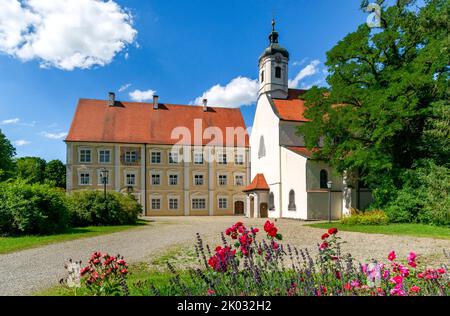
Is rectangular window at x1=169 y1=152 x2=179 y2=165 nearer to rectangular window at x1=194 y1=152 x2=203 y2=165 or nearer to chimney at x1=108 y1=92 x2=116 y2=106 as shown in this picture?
rectangular window at x1=194 y1=152 x2=203 y2=165

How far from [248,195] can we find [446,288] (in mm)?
30109

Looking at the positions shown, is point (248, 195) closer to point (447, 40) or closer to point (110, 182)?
point (110, 182)

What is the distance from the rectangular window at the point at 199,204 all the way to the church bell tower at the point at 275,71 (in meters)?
14.2

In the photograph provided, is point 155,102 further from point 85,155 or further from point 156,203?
point 156,203

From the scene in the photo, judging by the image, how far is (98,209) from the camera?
20.5 m

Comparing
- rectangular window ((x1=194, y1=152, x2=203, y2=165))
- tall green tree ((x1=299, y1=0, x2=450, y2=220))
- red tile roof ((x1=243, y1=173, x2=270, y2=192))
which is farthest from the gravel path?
rectangular window ((x1=194, y1=152, x2=203, y2=165))

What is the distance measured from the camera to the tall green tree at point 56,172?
212 ft

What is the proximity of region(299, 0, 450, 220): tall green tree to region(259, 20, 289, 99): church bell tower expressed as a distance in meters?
12.5

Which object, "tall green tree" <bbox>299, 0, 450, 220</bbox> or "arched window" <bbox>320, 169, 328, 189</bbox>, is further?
"arched window" <bbox>320, 169, 328, 189</bbox>

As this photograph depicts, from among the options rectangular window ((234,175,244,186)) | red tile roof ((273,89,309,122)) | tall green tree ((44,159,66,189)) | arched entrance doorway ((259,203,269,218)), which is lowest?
arched entrance doorway ((259,203,269,218))

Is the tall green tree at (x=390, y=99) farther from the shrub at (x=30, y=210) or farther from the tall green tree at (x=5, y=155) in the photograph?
the tall green tree at (x=5, y=155)

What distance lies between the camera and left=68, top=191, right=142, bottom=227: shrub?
2012cm

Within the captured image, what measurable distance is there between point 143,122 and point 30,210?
26.2m
